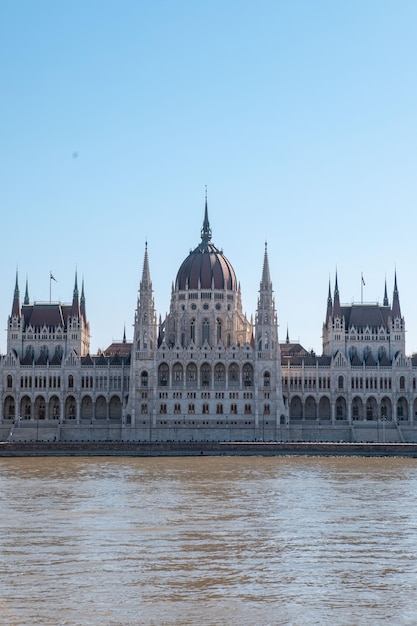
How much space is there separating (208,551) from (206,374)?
96237 millimetres

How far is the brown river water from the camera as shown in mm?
33719

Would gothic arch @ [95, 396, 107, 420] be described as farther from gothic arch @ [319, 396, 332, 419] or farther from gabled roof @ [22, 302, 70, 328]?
gothic arch @ [319, 396, 332, 419]

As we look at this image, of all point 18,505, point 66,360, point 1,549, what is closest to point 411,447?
point 66,360

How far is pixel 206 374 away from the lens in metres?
140

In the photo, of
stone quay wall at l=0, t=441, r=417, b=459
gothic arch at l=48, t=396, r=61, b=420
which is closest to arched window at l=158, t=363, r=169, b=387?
gothic arch at l=48, t=396, r=61, b=420

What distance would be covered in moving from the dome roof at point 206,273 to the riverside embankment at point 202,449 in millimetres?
38391

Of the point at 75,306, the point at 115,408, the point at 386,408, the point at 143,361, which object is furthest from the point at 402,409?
the point at 75,306

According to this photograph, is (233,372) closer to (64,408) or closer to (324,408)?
(324,408)

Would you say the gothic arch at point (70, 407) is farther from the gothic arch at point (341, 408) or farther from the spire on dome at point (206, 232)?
the gothic arch at point (341, 408)

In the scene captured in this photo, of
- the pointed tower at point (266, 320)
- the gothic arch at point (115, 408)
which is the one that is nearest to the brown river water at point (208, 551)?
the pointed tower at point (266, 320)

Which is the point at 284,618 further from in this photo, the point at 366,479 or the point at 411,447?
the point at 411,447

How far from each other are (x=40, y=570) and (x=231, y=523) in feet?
51.7

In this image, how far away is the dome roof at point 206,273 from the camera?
5881 inches

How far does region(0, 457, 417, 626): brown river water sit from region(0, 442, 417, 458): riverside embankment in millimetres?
36075
